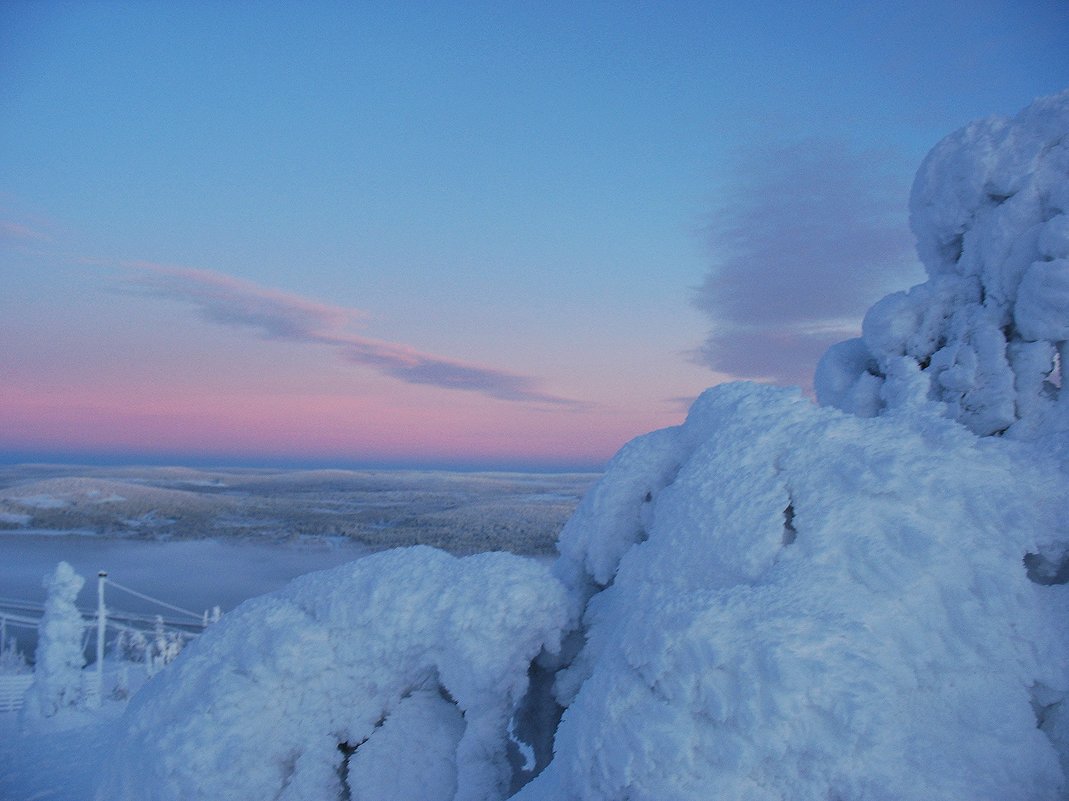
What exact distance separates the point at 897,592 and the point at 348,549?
40241 mm

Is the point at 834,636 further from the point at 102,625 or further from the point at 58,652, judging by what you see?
the point at 102,625

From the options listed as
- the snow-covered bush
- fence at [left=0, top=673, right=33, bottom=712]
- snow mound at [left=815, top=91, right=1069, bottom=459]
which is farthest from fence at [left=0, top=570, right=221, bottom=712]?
snow mound at [left=815, top=91, right=1069, bottom=459]

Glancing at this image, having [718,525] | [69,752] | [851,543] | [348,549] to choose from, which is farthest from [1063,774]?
[348,549]

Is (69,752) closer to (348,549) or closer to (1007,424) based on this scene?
(1007,424)

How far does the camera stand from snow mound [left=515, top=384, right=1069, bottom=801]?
284 cm

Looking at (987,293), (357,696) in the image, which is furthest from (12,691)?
(987,293)

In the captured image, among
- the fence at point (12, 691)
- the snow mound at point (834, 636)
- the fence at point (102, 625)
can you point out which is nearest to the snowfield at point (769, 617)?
the snow mound at point (834, 636)

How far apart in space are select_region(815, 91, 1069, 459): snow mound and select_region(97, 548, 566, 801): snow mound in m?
3.49

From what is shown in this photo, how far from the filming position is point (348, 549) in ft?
132

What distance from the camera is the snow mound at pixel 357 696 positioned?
4156mm

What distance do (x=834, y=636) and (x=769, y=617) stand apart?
0.97ft

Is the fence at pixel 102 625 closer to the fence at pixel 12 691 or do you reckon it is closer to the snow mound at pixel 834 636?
the fence at pixel 12 691

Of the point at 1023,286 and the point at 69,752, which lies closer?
the point at 1023,286

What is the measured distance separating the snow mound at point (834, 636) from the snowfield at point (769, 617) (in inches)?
0.5
